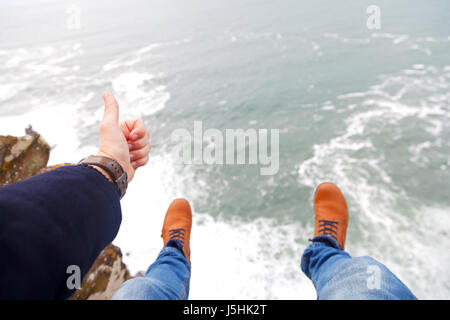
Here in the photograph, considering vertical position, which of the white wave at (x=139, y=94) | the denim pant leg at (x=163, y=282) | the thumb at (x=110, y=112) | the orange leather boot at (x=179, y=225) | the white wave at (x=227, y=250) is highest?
the thumb at (x=110, y=112)

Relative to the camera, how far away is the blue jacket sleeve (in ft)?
3.15

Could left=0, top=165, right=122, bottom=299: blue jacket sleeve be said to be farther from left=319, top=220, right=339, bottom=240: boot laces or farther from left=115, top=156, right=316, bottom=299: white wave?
left=115, top=156, right=316, bottom=299: white wave

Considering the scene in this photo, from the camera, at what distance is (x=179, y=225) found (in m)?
5.39

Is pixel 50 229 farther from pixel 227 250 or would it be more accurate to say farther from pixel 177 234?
pixel 227 250

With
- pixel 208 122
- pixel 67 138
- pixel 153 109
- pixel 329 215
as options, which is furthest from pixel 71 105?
pixel 329 215

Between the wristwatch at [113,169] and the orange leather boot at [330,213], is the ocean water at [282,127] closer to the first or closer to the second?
the orange leather boot at [330,213]

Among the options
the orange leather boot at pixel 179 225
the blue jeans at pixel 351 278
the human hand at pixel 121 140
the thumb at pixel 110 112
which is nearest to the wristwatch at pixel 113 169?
the human hand at pixel 121 140

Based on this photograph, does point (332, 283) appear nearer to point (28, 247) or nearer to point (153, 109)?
point (28, 247)

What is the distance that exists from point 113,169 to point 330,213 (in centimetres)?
481

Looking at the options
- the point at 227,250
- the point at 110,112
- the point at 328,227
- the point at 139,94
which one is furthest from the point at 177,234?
the point at 139,94

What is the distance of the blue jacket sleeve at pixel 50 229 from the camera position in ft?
3.15

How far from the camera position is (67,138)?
12.5m

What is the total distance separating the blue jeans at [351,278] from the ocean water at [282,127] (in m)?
2.42

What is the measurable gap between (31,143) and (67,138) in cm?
923
